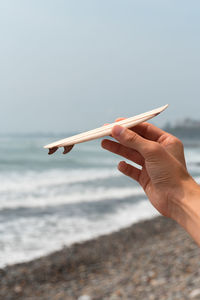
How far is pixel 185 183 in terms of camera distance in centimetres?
182

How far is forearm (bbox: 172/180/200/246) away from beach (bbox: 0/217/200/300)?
63.6 inches

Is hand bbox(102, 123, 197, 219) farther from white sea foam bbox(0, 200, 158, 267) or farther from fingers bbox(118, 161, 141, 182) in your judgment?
white sea foam bbox(0, 200, 158, 267)

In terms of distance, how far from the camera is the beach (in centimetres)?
357

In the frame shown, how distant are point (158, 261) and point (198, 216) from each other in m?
2.89

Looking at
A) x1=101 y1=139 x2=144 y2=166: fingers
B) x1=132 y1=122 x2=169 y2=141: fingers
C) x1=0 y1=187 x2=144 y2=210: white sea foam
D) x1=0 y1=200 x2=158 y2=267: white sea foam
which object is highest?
x1=132 y1=122 x2=169 y2=141: fingers

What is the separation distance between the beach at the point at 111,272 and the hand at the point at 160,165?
1606mm

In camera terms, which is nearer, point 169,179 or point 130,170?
point 169,179

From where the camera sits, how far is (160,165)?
1.76 metres

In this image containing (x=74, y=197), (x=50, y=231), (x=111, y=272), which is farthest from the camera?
(x=74, y=197)

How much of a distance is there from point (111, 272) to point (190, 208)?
9.54 feet

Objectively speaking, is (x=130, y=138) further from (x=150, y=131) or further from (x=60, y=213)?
(x=60, y=213)

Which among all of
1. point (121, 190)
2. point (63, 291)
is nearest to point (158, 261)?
point (63, 291)

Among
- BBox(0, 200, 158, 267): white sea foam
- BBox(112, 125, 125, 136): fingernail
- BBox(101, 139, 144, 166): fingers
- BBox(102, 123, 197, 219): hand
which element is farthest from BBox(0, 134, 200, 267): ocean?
BBox(112, 125, 125, 136): fingernail

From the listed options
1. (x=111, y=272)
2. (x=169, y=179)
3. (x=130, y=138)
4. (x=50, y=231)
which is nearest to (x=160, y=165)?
(x=169, y=179)
